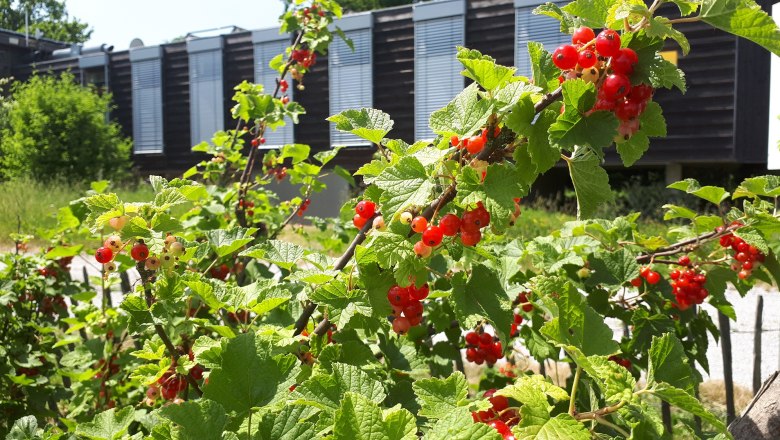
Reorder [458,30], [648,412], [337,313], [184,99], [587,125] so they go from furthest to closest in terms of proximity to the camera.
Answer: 1. [184,99]
2. [458,30]
3. [337,313]
4. [587,125]
5. [648,412]

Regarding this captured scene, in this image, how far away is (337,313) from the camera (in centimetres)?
121

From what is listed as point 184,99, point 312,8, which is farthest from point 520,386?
point 184,99

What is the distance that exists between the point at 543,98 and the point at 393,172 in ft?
0.94

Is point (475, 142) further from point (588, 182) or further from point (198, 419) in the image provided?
point (198, 419)

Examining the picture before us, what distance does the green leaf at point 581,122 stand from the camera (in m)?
1.03

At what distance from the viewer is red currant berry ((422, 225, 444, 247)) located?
1.08 metres

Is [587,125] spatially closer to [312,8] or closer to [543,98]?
[543,98]

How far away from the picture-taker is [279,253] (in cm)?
149


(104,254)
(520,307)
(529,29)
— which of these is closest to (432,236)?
(104,254)

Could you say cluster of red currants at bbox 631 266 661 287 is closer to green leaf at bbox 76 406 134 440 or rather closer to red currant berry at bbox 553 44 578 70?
red currant berry at bbox 553 44 578 70

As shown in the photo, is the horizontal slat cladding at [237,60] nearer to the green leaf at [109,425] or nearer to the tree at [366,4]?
the green leaf at [109,425]

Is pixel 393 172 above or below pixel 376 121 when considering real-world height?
below

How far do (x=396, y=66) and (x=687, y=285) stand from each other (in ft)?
47.4

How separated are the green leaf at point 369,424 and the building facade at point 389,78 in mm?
12170
